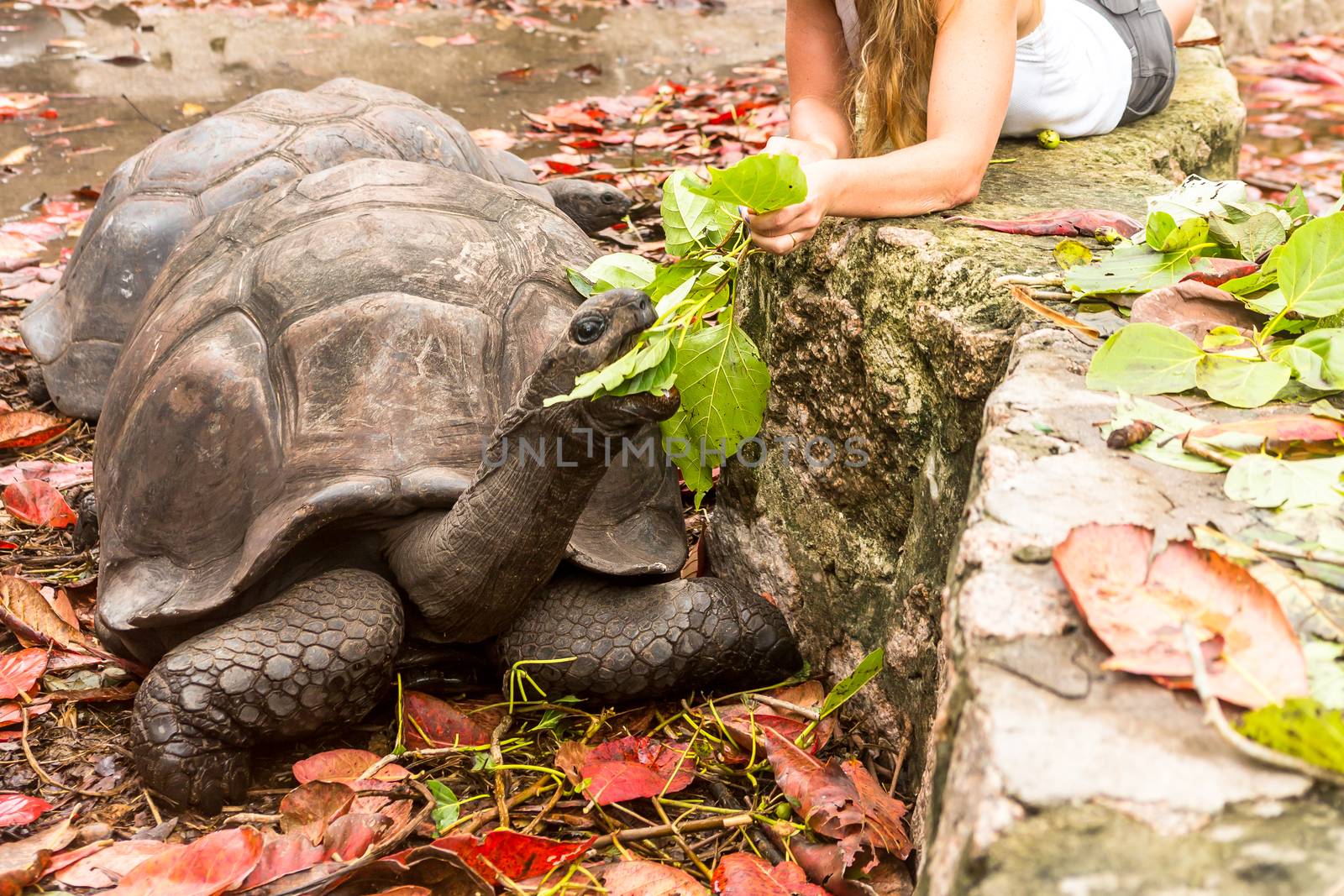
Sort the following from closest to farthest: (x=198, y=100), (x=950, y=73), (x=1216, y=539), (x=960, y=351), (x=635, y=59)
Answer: (x=1216, y=539) < (x=960, y=351) < (x=950, y=73) < (x=198, y=100) < (x=635, y=59)

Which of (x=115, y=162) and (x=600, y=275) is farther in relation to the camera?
(x=115, y=162)

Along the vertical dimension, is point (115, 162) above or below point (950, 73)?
below

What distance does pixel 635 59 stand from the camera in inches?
265

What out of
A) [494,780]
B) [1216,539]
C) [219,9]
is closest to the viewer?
[1216,539]

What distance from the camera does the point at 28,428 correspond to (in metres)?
3.19

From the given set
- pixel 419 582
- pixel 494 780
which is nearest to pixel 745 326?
pixel 419 582

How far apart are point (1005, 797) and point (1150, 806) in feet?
0.33

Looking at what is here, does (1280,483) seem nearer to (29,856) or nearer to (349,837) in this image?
(349,837)

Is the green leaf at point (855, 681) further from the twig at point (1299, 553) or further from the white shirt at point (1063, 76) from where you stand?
the white shirt at point (1063, 76)

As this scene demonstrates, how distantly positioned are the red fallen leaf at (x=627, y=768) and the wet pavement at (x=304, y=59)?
3729mm

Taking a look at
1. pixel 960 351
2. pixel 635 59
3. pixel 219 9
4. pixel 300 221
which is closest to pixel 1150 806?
pixel 960 351

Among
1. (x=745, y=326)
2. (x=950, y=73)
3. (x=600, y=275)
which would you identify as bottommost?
(x=745, y=326)

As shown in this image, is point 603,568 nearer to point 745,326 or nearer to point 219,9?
point 745,326

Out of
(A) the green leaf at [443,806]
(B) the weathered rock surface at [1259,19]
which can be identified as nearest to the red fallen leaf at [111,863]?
(A) the green leaf at [443,806]
